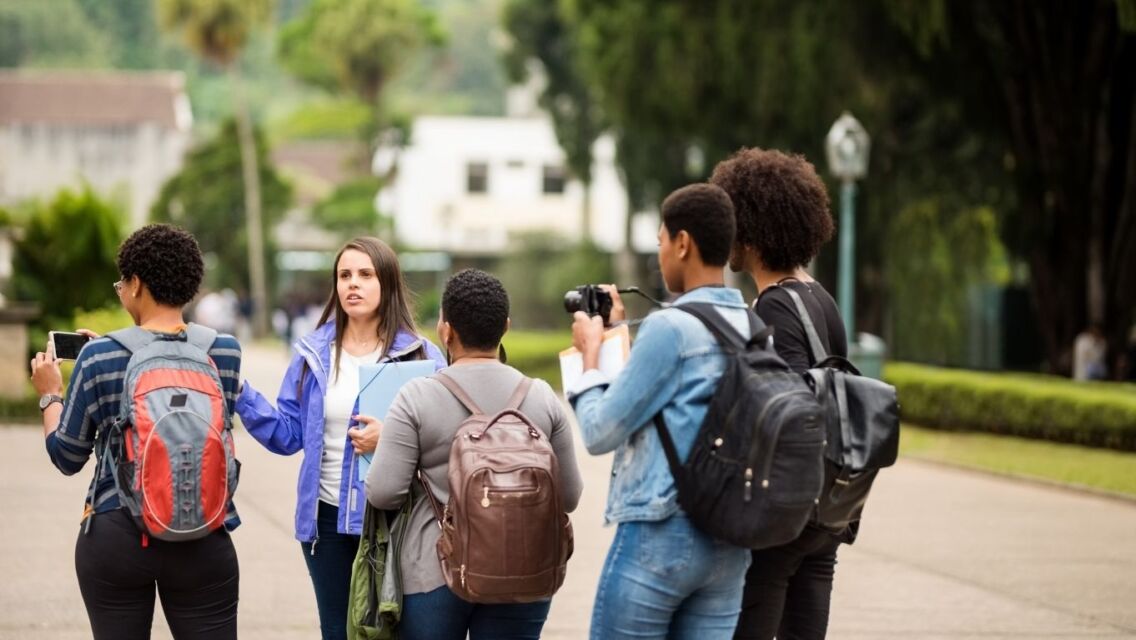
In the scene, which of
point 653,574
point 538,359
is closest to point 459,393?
point 653,574

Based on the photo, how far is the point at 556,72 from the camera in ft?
145

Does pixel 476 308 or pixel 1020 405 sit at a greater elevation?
pixel 476 308

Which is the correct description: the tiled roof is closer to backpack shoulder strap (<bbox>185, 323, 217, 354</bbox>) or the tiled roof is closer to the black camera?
backpack shoulder strap (<bbox>185, 323, 217, 354</bbox>)

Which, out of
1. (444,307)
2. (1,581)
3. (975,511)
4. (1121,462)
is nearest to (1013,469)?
(1121,462)

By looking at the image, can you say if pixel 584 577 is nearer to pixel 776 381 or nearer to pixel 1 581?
pixel 1 581

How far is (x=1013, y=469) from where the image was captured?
1628 cm

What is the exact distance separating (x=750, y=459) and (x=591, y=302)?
1.97 feet

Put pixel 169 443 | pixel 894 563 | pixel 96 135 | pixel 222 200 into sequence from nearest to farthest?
pixel 169 443 < pixel 894 563 < pixel 222 200 < pixel 96 135

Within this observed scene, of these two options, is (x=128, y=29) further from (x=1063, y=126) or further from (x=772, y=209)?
(x=772, y=209)

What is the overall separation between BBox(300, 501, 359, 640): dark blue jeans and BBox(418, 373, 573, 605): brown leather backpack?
98cm

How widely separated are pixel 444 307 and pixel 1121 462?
13653 mm

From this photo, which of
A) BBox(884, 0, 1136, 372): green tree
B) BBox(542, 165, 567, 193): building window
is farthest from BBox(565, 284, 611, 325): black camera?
BBox(542, 165, 567, 193): building window

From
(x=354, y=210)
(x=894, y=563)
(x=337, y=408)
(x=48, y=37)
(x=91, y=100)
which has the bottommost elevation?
(x=894, y=563)

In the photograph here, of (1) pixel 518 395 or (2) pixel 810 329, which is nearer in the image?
(1) pixel 518 395
